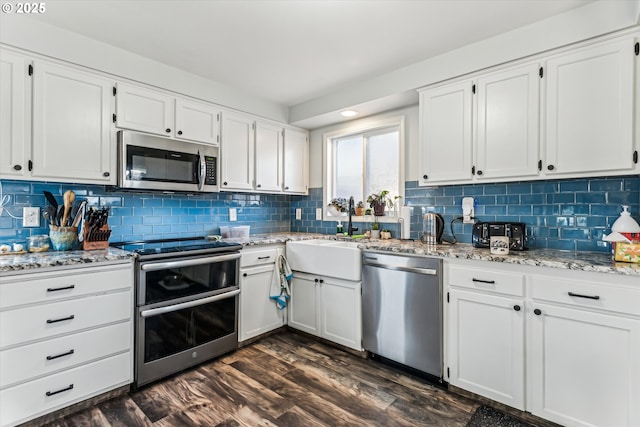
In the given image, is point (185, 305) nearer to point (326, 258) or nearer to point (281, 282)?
point (281, 282)

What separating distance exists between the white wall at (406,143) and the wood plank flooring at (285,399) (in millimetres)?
1786

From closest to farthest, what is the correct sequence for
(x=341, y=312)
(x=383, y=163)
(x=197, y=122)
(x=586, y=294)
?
(x=586, y=294), (x=341, y=312), (x=197, y=122), (x=383, y=163)

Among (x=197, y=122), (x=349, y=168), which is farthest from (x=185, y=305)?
(x=349, y=168)

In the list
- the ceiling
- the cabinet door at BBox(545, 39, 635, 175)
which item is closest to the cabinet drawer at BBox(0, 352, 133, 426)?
the ceiling

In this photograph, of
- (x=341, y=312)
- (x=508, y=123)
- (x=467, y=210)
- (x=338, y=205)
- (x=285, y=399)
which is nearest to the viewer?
(x=285, y=399)

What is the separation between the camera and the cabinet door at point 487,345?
185 centimetres

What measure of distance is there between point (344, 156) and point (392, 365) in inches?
89.2

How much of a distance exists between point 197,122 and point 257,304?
177 centimetres

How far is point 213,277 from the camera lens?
99.7 inches

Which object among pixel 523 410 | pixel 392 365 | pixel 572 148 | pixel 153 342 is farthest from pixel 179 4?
pixel 523 410

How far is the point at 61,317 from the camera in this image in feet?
6.03

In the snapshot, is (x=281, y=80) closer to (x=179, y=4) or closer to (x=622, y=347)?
(x=179, y=4)

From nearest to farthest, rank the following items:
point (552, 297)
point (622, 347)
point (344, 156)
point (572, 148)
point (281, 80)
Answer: point (622, 347)
point (552, 297)
point (572, 148)
point (281, 80)
point (344, 156)

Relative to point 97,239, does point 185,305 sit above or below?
below
